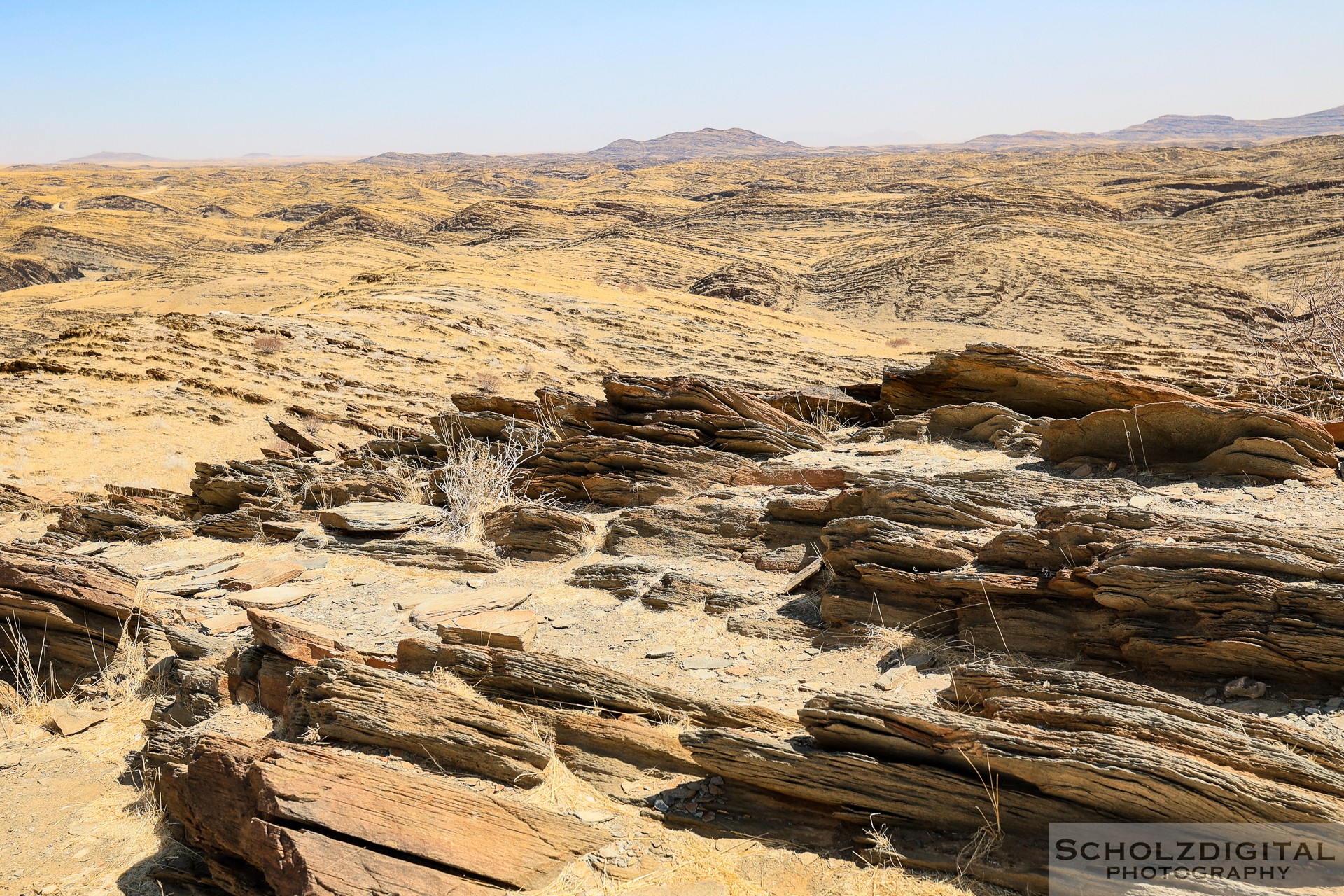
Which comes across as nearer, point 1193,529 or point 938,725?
point 938,725

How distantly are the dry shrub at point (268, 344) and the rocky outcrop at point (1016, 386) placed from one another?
41.4 ft

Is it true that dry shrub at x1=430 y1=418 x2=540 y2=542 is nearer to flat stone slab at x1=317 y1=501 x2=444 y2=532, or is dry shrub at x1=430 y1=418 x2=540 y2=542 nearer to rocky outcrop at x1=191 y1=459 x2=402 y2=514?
flat stone slab at x1=317 y1=501 x2=444 y2=532

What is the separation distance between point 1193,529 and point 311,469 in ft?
26.8

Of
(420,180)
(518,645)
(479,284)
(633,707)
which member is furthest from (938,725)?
(420,180)

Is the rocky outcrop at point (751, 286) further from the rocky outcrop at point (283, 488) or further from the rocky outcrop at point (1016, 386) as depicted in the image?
the rocky outcrop at point (283, 488)

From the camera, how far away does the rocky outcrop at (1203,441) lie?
5.72 metres

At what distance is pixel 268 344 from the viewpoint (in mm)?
17047

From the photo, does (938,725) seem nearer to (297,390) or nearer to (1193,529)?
(1193,529)

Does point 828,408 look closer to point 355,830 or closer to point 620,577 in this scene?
point 620,577

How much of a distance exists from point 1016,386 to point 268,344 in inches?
563

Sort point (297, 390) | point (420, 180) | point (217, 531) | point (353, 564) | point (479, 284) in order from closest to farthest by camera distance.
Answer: point (353, 564) → point (217, 531) → point (297, 390) → point (479, 284) → point (420, 180)

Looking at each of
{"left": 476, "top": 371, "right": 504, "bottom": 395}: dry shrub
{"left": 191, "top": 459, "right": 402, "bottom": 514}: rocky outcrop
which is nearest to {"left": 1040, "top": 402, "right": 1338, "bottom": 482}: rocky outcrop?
{"left": 191, "top": 459, "right": 402, "bottom": 514}: rocky outcrop

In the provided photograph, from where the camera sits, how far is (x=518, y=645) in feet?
16.1

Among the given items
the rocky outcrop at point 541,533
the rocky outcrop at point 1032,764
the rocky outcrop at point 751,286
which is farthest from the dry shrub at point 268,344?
the rocky outcrop at point 1032,764
